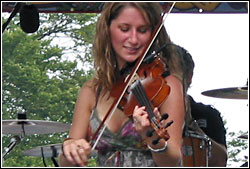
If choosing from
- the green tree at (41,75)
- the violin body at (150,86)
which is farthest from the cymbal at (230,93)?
the green tree at (41,75)

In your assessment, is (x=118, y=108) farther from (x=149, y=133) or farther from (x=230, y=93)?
(x=230, y=93)

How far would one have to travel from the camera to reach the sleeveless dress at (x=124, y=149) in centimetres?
276

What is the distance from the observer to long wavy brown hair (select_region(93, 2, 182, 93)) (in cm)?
291

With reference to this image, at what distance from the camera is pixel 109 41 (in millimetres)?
2951

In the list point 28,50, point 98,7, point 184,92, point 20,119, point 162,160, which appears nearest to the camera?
point 162,160

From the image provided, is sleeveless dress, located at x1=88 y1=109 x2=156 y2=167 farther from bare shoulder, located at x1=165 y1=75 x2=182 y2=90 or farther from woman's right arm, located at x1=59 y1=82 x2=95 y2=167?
bare shoulder, located at x1=165 y1=75 x2=182 y2=90

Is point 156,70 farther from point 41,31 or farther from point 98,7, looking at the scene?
point 41,31

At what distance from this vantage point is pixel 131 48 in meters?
2.88

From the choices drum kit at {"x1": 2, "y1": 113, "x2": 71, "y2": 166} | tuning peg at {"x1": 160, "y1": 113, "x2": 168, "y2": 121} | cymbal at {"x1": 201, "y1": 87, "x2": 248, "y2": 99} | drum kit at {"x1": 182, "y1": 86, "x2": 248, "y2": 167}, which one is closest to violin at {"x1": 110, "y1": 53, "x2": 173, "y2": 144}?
tuning peg at {"x1": 160, "y1": 113, "x2": 168, "y2": 121}

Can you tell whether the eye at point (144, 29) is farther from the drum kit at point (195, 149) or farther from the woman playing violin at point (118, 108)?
the drum kit at point (195, 149)

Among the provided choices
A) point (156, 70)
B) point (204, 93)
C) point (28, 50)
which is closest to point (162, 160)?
point (156, 70)

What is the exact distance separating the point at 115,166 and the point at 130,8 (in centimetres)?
64

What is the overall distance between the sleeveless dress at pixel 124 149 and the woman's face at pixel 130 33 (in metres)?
0.30

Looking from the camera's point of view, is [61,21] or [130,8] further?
[61,21]
